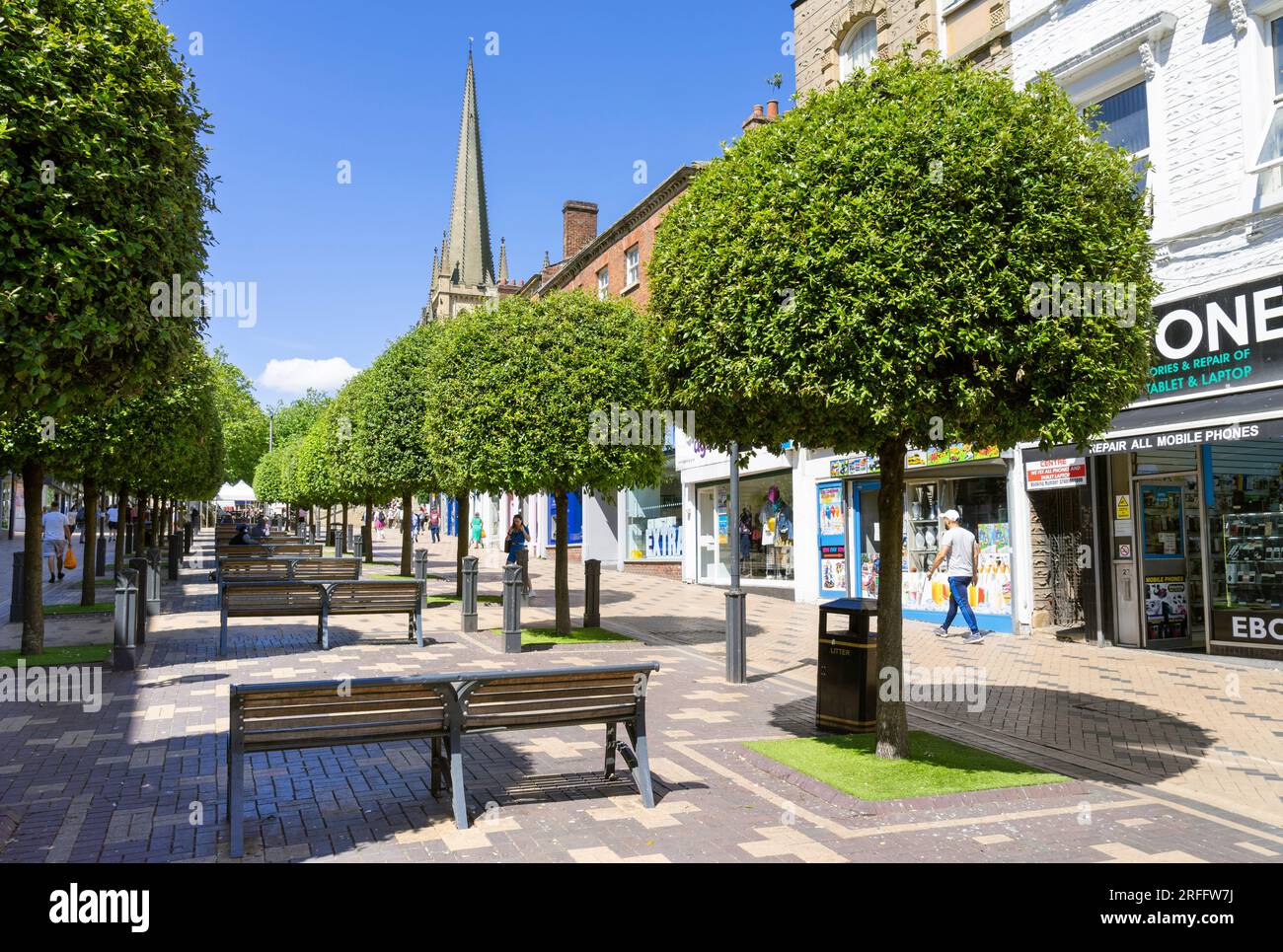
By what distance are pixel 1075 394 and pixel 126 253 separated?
556 cm

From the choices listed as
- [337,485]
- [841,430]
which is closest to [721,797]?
[841,430]

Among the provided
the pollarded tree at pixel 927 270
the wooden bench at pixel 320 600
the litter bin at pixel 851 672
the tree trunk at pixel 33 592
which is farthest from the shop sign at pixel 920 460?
the tree trunk at pixel 33 592

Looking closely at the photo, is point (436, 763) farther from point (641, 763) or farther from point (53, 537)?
point (53, 537)

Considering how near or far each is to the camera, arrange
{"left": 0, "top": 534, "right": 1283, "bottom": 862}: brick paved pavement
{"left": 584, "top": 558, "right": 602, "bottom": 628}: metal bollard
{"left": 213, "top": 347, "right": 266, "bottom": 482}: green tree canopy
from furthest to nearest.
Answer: {"left": 213, "top": 347, "right": 266, "bottom": 482}: green tree canopy < {"left": 584, "top": 558, "right": 602, "bottom": 628}: metal bollard < {"left": 0, "top": 534, "right": 1283, "bottom": 862}: brick paved pavement

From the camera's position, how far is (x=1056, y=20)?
14.1 m

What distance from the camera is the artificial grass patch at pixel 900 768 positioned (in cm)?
612

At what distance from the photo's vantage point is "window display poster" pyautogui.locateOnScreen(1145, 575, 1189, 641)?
1323 cm

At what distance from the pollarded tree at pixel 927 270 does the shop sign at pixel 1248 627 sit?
705 centimetres

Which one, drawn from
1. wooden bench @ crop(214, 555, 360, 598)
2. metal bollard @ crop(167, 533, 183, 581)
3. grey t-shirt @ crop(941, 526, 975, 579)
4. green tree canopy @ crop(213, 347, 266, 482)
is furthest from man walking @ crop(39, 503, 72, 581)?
green tree canopy @ crop(213, 347, 266, 482)

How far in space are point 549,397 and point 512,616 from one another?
299 cm

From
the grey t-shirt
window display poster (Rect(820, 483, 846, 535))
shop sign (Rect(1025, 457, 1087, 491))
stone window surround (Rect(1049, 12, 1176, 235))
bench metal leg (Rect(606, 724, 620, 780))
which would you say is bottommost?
bench metal leg (Rect(606, 724, 620, 780))

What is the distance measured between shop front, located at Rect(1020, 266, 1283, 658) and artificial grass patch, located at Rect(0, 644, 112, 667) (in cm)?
1166

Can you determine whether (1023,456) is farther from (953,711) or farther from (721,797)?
(721,797)

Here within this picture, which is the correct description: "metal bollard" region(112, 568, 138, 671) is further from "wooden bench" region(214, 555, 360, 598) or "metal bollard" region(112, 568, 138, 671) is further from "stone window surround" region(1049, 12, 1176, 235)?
"stone window surround" region(1049, 12, 1176, 235)
